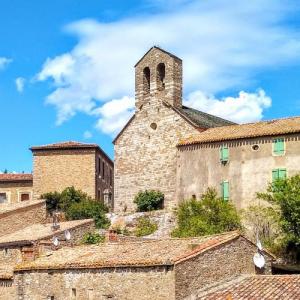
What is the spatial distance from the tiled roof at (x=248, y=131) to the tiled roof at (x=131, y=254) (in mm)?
19838

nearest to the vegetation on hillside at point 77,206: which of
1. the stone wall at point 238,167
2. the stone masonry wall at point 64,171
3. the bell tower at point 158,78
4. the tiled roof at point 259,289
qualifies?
the stone masonry wall at point 64,171

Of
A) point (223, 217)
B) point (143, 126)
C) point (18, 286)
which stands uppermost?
point (143, 126)

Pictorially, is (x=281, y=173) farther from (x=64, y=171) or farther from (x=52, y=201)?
(x=64, y=171)

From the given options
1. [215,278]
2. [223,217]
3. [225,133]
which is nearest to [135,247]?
[215,278]

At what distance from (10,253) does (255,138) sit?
60.4 ft

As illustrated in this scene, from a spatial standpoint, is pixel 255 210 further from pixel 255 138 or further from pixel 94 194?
pixel 94 194

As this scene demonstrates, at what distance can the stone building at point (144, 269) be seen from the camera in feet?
73.3

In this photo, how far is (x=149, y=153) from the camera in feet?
173

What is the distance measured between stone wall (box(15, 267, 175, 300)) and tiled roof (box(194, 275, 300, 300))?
1325mm

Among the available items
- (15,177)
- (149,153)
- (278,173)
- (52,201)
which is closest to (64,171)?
(52,201)

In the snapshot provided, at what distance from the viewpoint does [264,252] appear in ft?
83.0

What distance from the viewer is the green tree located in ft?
118

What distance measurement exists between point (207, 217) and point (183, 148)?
33.6ft

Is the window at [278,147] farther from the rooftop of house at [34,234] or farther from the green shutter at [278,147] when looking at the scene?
the rooftop of house at [34,234]
